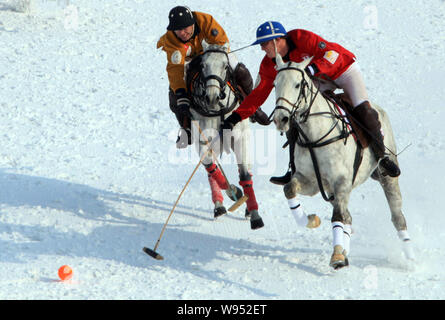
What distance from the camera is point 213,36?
30.8ft

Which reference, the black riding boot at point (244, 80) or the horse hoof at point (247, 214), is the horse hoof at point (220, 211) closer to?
the horse hoof at point (247, 214)

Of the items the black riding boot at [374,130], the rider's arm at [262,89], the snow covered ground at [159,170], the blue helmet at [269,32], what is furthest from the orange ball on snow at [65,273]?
the black riding boot at [374,130]

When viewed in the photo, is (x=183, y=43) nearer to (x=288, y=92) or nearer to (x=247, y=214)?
(x=247, y=214)

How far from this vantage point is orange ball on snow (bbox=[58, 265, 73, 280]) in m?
7.91

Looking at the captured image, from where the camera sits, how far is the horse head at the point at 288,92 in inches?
275

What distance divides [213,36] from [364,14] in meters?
11.5

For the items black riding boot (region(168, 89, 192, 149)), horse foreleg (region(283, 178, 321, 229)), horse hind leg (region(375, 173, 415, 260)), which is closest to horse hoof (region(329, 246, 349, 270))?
horse foreleg (region(283, 178, 321, 229))

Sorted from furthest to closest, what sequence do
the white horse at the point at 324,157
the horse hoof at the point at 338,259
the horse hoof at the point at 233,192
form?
the horse hoof at the point at 233,192 → the horse hoof at the point at 338,259 → the white horse at the point at 324,157

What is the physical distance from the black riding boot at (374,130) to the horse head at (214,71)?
1.73 metres

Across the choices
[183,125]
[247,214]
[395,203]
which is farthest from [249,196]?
[395,203]

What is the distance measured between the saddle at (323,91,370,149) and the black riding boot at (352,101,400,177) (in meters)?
0.07

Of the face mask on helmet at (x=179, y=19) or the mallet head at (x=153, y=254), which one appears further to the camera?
the face mask on helmet at (x=179, y=19)

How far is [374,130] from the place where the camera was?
8242mm
